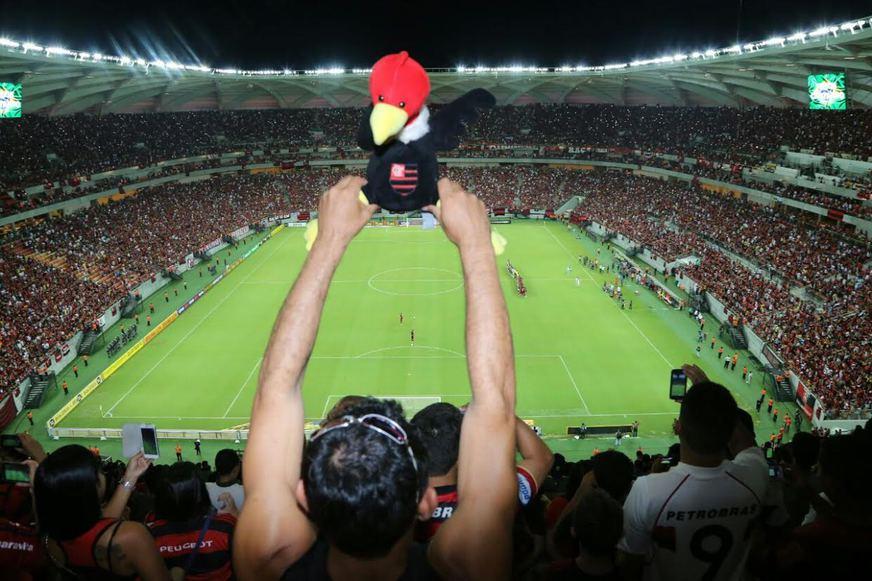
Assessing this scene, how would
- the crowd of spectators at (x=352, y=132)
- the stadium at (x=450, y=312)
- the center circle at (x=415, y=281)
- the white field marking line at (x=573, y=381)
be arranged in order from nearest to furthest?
the stadium at (x=450, y=312)
the white field marking line at (x=573, y=381)
the center circle at (x=415, y=281)
the crowd of spectators at (x=352, y=132)

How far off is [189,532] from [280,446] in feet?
8.89

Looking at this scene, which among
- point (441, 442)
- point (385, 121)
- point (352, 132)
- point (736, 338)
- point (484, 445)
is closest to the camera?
point (484, 445)

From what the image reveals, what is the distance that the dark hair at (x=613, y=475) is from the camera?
5.04 metres

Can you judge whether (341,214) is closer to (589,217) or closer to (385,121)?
(385,121)

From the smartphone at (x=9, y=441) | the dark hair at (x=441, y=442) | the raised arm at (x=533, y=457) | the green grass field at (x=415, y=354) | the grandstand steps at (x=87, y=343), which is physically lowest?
the green grass field at (x=415, y=354)

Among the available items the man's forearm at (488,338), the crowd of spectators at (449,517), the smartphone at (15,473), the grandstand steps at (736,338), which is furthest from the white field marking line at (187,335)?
the grandstand steps at (736,338)

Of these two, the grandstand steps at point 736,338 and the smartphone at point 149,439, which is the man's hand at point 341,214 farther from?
the grandstand steps at point 736,338

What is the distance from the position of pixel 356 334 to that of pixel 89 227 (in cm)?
2524

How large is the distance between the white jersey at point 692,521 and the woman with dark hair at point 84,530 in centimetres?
283

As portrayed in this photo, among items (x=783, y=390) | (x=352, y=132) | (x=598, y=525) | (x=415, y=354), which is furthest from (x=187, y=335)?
(x=352, y=132)

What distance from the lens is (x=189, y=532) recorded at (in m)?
4.38

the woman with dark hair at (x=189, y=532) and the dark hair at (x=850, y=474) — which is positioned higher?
the dark hair at (x=850, y=474)

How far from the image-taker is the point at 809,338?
2603 cm

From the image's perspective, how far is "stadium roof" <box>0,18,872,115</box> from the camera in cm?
3419
